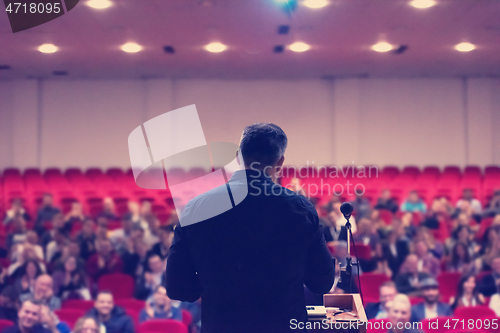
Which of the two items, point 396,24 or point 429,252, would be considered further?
point 396,24

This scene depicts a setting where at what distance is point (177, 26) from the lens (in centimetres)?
609

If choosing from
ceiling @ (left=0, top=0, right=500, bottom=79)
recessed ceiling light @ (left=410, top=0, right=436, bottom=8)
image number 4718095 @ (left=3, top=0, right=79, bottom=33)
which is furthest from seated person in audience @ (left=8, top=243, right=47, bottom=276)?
recessed ceiling light @ (left=410, top=0, right=436, bottom=8)

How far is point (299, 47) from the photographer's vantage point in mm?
7207

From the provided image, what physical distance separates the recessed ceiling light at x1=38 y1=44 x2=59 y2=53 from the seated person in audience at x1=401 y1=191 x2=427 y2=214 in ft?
20.7

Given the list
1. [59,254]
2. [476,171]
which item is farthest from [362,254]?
[476,171]

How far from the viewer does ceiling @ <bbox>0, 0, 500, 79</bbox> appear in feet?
17.9

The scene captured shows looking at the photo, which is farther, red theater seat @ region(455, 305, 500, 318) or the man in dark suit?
red theater seat @ region(455, 305, 500, 318)

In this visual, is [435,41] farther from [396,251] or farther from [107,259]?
[107,259]

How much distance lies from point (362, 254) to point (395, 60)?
13.9 feet

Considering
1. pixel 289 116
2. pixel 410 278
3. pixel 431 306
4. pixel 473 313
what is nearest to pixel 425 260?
pixel 410 278

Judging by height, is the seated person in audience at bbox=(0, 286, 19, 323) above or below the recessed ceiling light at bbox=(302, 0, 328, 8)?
below

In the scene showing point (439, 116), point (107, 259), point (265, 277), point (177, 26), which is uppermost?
point (177, 26)

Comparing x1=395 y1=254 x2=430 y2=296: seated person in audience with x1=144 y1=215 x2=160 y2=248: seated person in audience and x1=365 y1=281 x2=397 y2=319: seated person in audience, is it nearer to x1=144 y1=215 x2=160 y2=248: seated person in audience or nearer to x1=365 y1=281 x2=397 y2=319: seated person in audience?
x1=365 y1=281 x2=397 y2=319: seated person in audience

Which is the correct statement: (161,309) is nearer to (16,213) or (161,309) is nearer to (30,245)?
(30,245)
